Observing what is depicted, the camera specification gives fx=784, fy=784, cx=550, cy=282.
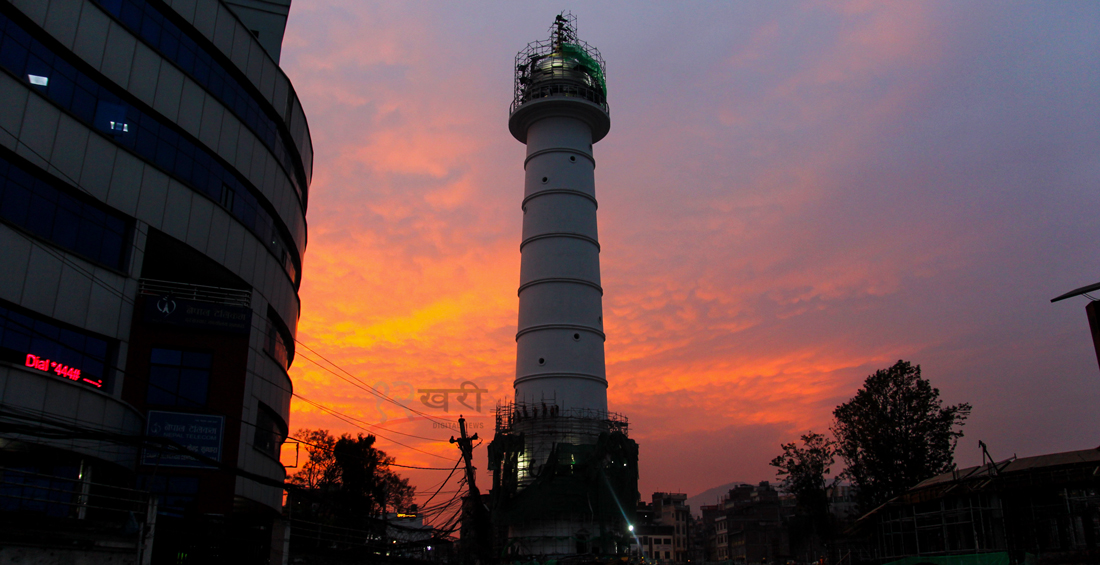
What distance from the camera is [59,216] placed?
910 inches

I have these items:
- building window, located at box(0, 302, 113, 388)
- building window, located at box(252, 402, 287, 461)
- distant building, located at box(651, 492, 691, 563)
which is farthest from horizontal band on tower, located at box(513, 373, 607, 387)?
distant building, located at box(651, 492, 691, 563)

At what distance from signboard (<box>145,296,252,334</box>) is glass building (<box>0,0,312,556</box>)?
0.05 meters

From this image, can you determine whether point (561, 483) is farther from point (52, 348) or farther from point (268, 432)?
point (52, 348)

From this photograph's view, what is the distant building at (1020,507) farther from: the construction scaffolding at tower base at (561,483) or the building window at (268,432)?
the building window at (268,432)

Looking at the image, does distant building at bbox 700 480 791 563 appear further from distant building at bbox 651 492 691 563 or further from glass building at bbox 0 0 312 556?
glass building at bbox 0 0 312 556

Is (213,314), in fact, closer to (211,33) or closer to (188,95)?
(188,95)

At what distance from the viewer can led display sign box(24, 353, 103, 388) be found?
70.9 feet

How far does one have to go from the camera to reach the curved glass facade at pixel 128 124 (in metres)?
22.3

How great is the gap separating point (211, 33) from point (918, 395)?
1719 inches

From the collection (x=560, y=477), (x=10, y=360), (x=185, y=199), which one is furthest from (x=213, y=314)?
(x=560, y=477)

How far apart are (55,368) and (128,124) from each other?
8349 millimetres

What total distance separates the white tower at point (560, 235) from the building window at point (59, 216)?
80.6 feet

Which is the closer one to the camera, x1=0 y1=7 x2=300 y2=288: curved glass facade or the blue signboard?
x1=0 y1=7 x2=300 y2=288: curved glass facade
